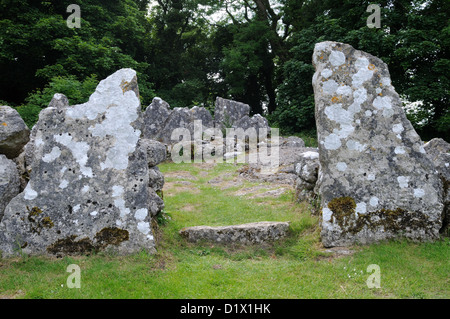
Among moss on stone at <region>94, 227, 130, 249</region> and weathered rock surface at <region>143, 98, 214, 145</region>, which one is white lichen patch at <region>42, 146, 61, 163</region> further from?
weathered rock surface at <region>143, 98, 214, 145</region>

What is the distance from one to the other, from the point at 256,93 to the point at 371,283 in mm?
31565

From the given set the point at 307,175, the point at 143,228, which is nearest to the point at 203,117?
the point at 307,175

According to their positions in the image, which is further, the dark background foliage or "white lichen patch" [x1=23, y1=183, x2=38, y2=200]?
the dark background foliage

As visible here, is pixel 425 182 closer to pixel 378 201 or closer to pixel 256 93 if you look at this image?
pixel 378 201

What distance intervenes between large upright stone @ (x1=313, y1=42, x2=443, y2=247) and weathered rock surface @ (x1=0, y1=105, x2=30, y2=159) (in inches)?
206

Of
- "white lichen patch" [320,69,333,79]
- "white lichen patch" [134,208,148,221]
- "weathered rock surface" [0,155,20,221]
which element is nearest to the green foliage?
"weathered rock surface" [0,155,20,221]

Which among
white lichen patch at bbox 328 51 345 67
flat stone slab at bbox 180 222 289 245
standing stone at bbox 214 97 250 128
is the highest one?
standing stone at bbox 214 97 250 128

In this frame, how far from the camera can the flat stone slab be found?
20.2 feet

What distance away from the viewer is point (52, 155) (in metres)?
5.45

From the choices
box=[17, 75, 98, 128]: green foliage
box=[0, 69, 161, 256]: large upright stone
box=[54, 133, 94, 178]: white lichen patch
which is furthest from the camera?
box=[17, 75, 98, 128]: green foliage

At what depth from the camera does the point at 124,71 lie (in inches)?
231

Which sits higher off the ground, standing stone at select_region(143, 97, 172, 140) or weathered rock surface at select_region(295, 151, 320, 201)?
standing stone at select_region(143, 97, 172, 140)

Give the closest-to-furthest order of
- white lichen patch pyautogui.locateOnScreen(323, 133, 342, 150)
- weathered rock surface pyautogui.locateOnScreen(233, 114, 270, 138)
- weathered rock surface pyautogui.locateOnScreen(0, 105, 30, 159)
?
weathered rock surface pyautogui.locateOnScreen(0, 105, 30, 159) → white lichen patch pyautogui.locateOnScreen(323, 133, 342, 150) → weathered rock surface pyautogui.locateOnScreen(233, 114, 270, 138)

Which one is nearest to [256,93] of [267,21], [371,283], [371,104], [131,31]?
[267,21]
